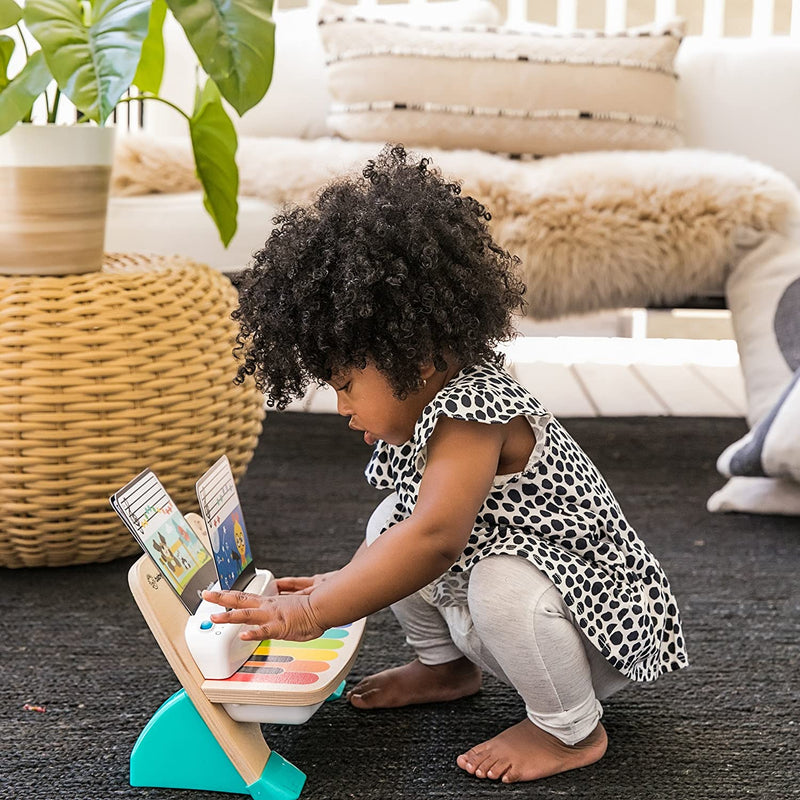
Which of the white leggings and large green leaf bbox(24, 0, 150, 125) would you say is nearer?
the white leggings

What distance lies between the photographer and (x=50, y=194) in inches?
47.6

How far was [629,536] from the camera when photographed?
90 centimetres

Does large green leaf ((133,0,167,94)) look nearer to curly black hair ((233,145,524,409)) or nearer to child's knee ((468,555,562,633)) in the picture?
curly black hair ((233,145,524,409))

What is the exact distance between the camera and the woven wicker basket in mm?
1162

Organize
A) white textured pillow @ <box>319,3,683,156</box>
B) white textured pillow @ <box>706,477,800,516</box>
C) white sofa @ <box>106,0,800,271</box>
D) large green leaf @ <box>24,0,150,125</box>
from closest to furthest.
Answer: large green leaf @ <box>24,0,150,125</box> → white textured pillow @ <box>706,477,800,516</box> → white textured pillow @ <box>319,3,683,156</box> → white sofa @ <box>106,0,800,271</box>

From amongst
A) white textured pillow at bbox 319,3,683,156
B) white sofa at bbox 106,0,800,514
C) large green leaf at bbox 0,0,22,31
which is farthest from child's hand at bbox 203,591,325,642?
white textured pillow at bbox 319,3,683,156

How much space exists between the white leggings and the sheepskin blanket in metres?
0.90

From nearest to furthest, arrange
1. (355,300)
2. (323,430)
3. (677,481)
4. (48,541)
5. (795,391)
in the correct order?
(355,300) < (48,541) < (795,391) < (677,481) < (323,430)

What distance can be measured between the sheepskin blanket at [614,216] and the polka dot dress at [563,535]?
83 centimetres

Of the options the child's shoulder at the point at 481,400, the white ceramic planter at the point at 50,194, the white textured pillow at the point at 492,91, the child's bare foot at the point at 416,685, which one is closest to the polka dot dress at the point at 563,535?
the child's shoulder at the point at 481,400

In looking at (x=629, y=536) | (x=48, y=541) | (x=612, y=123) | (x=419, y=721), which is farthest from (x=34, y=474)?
(x=612, y=123)

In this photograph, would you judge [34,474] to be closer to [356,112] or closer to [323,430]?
[323,430]

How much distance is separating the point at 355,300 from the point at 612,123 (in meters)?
1.48

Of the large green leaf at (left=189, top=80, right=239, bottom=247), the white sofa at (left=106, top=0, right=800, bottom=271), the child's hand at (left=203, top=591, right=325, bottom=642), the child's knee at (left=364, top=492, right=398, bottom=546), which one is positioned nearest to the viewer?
the child's hand at (left=203, top=591, right=325, bottom=642)
